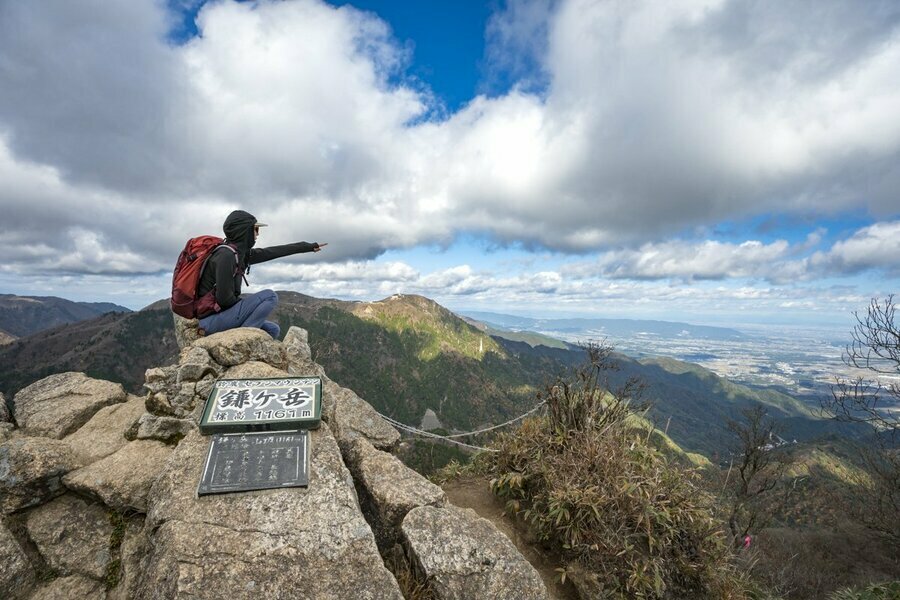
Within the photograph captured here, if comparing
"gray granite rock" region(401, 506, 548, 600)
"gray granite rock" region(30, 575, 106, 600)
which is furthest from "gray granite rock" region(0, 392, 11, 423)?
"gray granite rock" region(401, 506, 548, 600)

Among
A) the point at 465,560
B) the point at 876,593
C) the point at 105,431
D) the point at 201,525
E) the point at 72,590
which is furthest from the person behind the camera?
the point at 876,593

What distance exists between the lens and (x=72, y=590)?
524 cm

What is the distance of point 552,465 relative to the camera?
7625mm

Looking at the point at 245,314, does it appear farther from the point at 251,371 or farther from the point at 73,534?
the point at 73,534

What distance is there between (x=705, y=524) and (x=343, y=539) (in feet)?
20.6

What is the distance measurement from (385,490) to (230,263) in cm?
508

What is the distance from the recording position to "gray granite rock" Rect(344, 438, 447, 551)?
244 inches

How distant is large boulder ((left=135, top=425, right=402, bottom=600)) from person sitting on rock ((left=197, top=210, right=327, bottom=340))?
11.2 feet

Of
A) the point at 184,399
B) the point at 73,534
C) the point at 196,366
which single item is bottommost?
the point at 73,534

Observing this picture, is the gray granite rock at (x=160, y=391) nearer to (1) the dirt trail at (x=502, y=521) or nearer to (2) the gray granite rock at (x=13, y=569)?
(2) the gray granite rock at (x=13, y=569)

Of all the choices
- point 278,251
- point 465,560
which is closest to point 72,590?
point 465,560

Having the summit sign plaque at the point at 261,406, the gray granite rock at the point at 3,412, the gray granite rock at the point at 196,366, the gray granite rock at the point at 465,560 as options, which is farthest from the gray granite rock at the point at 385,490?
the gray granite rock at the point at 3,412

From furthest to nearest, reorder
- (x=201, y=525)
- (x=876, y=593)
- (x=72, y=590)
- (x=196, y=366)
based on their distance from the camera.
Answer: (x=876, y=593) < (x=196, y=366) < (x=72, y=590) < (x=201, y=525)

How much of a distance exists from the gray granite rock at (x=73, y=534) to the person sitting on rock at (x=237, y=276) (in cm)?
356
